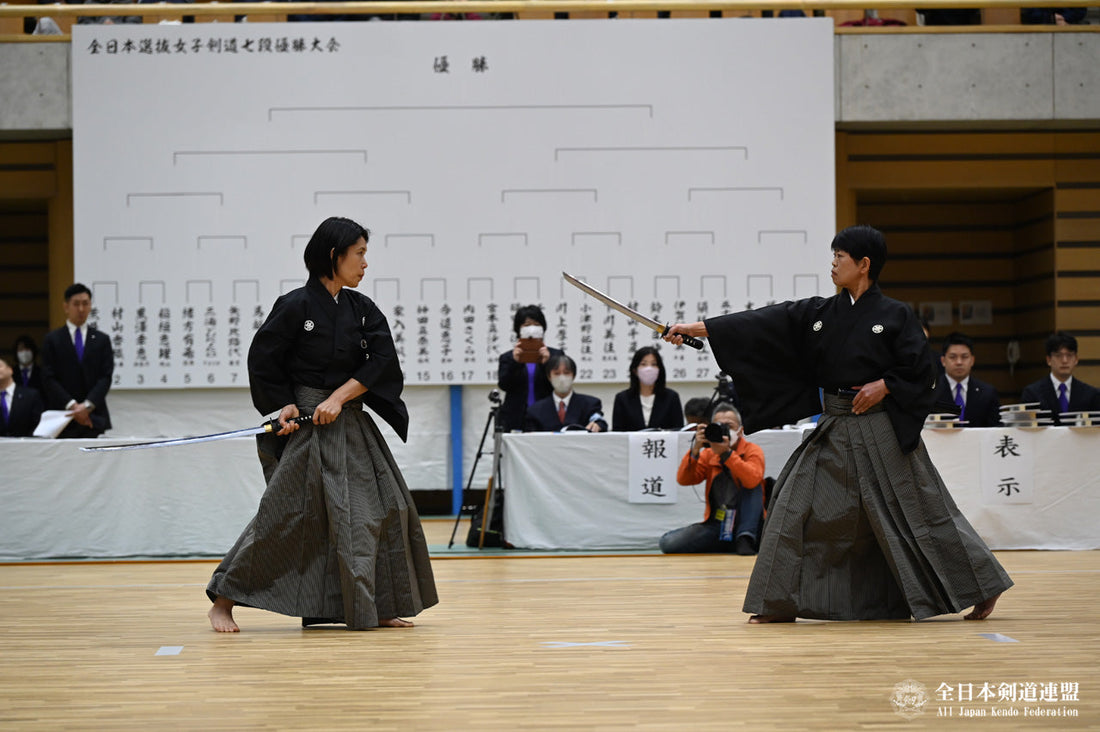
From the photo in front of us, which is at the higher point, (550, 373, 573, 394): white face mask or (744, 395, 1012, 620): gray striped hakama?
(550, 373, 573, 394): white face mask

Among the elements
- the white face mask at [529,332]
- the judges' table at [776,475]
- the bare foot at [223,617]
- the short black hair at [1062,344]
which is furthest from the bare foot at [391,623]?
the short black hair at [1062,344]

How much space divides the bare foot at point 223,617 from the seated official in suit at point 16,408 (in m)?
4.19

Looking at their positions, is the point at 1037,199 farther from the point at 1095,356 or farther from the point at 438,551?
the point at 438,551

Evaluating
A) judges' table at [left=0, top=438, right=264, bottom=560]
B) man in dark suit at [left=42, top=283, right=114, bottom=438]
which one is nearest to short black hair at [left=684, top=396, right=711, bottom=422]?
judges' table at [left=0, top=438, right=264, bottom=560]

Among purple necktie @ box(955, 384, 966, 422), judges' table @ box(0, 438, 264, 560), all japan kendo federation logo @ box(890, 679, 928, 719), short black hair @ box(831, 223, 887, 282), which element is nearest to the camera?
all japan kendo federation logo @ box(890, 679, 928, 719)

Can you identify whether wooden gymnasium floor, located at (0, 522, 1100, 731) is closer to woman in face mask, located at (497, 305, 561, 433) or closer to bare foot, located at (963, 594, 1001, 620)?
bare foot, located at (963, 594, 1001, 620)

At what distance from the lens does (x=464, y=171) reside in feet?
28.8

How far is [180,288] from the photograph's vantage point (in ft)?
28.5

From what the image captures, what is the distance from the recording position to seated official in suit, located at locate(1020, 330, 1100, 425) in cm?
752

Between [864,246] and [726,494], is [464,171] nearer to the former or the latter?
[726,494]

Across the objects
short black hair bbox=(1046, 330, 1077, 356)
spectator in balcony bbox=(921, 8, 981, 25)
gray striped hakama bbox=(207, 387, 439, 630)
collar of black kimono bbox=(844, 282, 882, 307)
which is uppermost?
spectator in balcony bbox=(921, 8, 981, 25)

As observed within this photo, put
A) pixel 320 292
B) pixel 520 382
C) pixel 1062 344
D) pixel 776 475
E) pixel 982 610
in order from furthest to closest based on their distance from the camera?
pixel 520 382, pixel 1062 344, pixel 776 475, pixel 320 292, pixel 982 610

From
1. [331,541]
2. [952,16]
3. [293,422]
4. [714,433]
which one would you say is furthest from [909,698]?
[952,16]

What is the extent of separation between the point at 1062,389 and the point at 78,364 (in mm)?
6134
